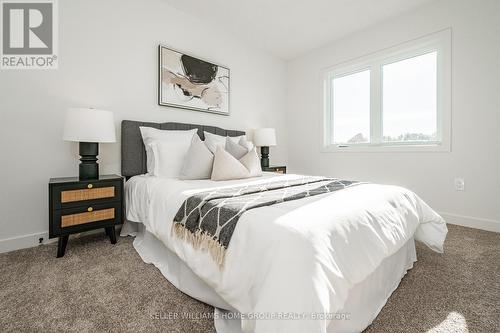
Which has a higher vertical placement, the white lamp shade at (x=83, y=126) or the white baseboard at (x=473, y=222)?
the white lamp shade at (x=83, y=126)

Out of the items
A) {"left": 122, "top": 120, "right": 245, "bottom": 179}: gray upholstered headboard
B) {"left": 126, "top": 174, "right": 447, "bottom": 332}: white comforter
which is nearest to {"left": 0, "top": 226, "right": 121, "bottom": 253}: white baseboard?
{"left": 122, "top": 120, "right": 245, "bottom": 179}: gray upholstered headboard

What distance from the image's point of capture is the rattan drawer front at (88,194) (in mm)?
1805

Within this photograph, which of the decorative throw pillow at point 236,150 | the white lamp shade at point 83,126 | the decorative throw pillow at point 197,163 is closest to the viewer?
the white lamp shade at point 83,126

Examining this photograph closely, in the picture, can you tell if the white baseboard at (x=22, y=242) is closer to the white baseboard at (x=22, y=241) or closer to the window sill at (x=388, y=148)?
the white baseboard at (x=22, y=241)

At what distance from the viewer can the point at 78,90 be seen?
220 cm

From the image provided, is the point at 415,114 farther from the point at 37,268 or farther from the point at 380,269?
the point at 37,268

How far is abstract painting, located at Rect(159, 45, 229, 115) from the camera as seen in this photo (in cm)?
271

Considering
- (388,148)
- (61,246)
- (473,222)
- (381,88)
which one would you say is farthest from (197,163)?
(473,222)

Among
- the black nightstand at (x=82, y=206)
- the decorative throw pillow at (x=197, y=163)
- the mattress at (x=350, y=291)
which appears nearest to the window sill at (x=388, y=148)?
the mattress at (x=350, y=291)

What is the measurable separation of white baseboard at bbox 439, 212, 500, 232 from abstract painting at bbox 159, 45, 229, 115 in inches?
121

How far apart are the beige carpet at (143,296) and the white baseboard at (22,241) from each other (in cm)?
9

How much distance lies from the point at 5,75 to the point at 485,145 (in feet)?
15.1

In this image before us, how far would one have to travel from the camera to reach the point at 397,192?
5.09 ft

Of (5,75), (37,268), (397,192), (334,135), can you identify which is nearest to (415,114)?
(334,135)
